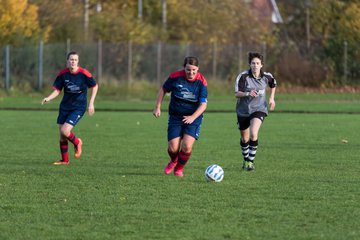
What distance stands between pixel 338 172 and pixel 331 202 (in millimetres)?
3062

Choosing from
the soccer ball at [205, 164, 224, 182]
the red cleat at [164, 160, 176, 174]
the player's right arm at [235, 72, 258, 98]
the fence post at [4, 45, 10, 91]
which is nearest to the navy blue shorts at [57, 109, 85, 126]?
the red cleat at [164, 160, 176, 174]

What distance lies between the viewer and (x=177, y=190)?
1151cm

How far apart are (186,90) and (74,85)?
114 inches

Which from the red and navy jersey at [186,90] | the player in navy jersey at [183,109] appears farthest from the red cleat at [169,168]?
the red and navy jersey at [186,90]

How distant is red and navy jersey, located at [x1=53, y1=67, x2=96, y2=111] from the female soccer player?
2684mm

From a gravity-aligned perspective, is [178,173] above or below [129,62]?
above

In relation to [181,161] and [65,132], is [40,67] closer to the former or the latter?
[65,132]

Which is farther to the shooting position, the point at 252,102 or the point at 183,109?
the point at 252,102

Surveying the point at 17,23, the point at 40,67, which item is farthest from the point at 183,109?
the point at 17,23

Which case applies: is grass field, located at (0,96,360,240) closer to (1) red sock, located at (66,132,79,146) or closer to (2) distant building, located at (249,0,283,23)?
(1) red sock, located at (66,132,79,146)

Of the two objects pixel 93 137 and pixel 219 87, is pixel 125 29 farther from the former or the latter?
pixel 93 137

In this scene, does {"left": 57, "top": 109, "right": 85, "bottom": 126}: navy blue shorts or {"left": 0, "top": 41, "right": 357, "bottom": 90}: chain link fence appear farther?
{"left": 0, "top": 41, "right": 357, "bottom": 90}: chain link fence

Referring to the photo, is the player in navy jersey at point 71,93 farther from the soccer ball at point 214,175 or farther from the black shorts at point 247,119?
the soccer ball at point 214,175

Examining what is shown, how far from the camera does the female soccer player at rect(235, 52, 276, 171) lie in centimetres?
1413
